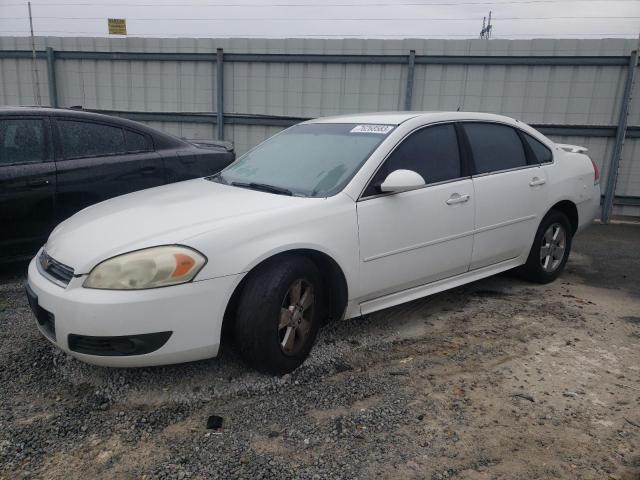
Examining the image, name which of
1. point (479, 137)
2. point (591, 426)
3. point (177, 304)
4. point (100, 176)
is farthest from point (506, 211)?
point (100, 176)

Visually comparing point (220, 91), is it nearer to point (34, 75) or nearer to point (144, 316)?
point (34, 75)

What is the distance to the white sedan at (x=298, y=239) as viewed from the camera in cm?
257

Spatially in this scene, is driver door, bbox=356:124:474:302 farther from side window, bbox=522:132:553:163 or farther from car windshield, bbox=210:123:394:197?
side window, bbox=522:132:553:163

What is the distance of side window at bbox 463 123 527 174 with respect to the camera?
404 cm

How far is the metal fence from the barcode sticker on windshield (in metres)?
4.84

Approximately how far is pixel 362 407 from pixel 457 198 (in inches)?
68.5

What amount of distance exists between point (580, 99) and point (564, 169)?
3.92m

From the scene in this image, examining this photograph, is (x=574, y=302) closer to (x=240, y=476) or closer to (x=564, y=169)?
(x=564, y=169)

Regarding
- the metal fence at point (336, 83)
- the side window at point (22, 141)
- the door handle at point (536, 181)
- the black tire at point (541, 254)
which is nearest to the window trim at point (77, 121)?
the side window at point (22, 141)

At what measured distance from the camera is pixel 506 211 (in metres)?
4.11

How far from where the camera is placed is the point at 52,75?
366 inches

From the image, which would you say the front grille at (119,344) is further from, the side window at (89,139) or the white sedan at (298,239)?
the side window at (89,139)

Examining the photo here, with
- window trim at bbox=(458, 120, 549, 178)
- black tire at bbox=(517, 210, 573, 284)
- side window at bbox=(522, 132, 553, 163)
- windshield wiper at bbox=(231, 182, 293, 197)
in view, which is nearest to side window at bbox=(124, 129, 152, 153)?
windshield wiper at bbox=(231, 182, 293, 197)

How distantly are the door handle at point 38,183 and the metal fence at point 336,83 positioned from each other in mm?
4836
